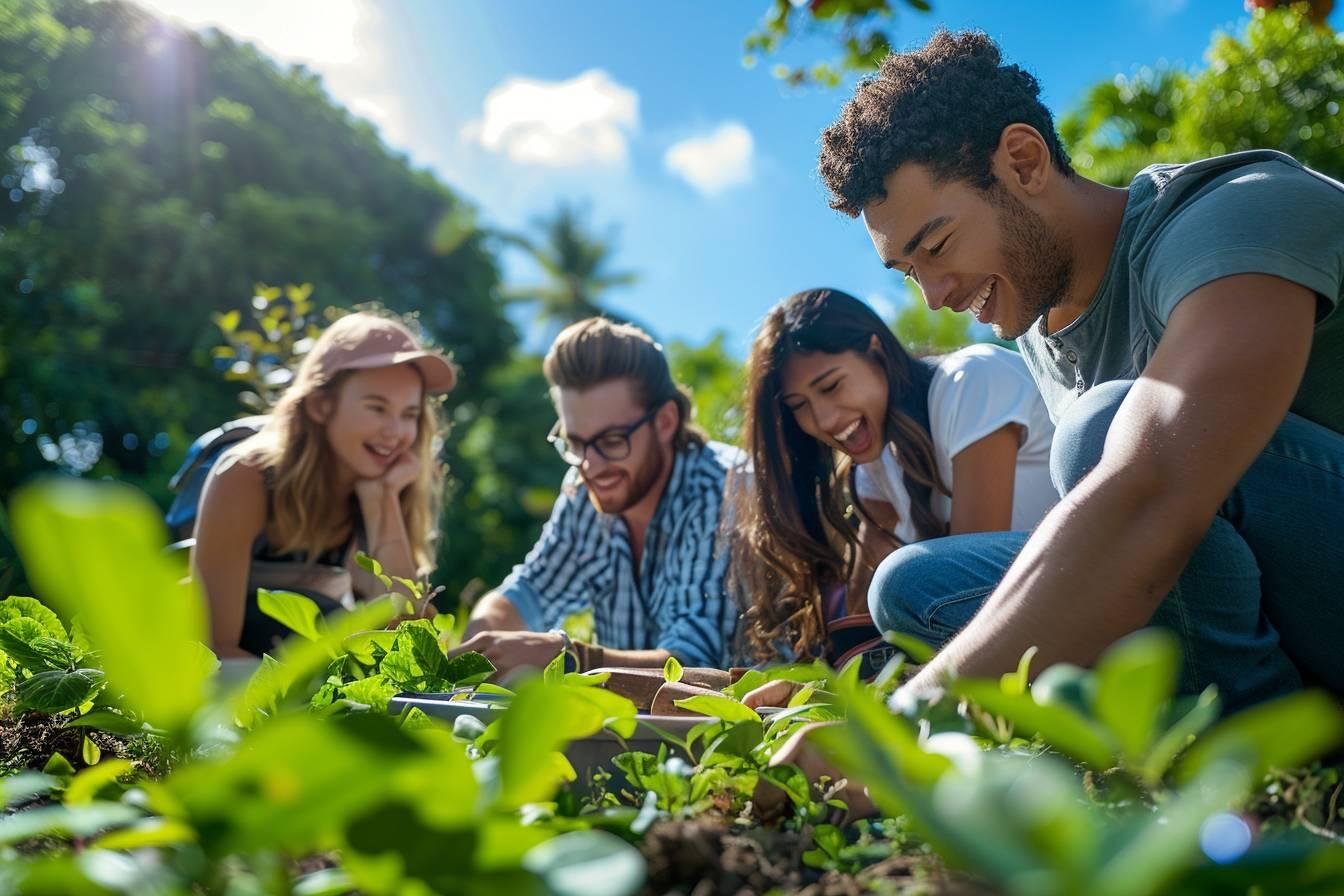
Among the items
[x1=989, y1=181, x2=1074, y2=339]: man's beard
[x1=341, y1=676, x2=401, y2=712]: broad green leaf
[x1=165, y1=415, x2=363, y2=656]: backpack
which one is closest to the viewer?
[x1=341, y1=676, x2=401, y2=712]: broad green leaf

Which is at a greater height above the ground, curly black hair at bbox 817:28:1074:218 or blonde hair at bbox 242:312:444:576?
curly black hair at bbox 817:28:1074:218

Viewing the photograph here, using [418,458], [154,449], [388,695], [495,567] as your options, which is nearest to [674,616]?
[418,458]

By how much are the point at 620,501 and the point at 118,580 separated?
346cm

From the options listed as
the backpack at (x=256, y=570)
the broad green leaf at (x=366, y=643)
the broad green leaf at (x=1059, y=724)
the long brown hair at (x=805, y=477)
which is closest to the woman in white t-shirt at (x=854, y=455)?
the long brown hair at (x=805, y=477)

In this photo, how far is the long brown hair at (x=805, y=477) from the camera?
2.86 metres

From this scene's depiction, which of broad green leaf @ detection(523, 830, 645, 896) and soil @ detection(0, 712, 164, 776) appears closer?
broad green leaf @ detection(523, 830, 645, 896)

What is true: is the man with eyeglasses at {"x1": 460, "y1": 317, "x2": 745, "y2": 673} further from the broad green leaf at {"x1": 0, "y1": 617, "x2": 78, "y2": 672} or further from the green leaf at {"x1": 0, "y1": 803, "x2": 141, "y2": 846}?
the green leaf at {"x1": 0, "y1": 803, "x2": 141, "y2": 846}

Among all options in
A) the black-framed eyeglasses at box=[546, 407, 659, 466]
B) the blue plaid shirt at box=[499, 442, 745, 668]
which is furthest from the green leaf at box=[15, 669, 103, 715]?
the black-framed eyeglasses at box=[546, 407, 659, 466]

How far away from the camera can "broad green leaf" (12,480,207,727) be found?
0.35m

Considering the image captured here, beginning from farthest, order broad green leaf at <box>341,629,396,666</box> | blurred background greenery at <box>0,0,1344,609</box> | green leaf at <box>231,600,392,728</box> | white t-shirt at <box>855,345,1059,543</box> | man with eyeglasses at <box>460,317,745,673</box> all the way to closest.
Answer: blurred background greenery at <box>0,0,1344,609</box>
man with eyeglasses at <box>460,317,745,673</box>
white t-shirt at <box>855,345,1059,543</box>
broad green leaf at <box>341,629,396,666</box>
green leaf at <box>231,600,392,728</box>

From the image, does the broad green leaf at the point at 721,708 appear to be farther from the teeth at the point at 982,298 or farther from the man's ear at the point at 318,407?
the man's ear at the point at 318,407

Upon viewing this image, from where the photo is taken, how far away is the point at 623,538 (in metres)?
3.92

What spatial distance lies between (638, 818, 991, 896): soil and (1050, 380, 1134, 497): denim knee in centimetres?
89

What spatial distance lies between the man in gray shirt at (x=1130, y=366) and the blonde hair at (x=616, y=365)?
5.66 feet
